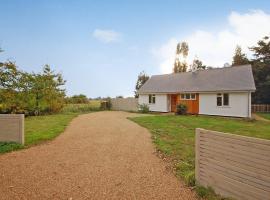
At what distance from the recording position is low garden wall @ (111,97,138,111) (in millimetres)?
30158

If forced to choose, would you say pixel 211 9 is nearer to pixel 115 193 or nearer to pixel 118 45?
pixel 118 45

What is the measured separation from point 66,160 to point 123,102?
24.7 meters

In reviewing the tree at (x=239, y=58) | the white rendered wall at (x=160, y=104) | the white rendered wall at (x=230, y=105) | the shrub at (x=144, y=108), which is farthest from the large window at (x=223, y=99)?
the tree at (x=239, y=58)

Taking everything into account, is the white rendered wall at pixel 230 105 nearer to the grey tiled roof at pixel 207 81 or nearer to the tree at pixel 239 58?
the grey tiled roof at pixel 207 81

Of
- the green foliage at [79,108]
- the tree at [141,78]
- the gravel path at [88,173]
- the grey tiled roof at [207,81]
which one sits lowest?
the gravel path at [88,173]

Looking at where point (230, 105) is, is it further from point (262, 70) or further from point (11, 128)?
point (11, 128)

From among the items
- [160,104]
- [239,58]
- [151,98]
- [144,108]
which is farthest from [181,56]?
[144,108]

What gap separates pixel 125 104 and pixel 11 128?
74.8ft

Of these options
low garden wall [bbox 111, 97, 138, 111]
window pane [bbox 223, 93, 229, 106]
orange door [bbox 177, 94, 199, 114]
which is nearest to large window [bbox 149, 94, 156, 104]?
low garden wall [bbox 111, 97, 138, 111]

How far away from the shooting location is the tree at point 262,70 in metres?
30.7

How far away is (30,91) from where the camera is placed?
20312 mm

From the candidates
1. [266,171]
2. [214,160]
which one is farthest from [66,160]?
[266,171]

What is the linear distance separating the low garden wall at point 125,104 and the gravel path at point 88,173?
21.3 m

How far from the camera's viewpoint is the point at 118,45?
2227 cm
